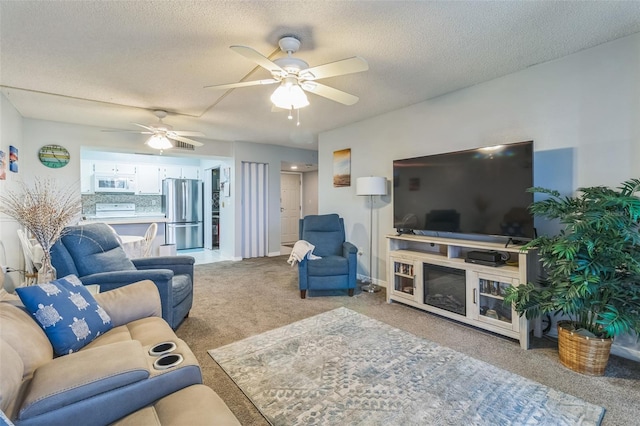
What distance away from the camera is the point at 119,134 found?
198 inches

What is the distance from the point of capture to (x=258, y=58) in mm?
1910

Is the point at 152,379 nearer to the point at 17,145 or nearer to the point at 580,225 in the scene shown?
the point at 580,225

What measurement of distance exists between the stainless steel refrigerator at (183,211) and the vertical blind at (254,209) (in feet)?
6.84

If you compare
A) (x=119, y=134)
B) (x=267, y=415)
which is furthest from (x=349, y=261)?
(x=119, y=134)

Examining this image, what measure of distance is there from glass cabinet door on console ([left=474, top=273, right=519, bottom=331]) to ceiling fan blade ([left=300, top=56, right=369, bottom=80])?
2103 millimetres

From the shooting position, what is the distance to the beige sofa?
1003 mm

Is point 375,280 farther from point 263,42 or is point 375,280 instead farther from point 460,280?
point 263,42

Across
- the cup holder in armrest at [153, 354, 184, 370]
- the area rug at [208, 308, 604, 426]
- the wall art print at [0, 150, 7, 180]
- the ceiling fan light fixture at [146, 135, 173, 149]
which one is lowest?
the area rug at [208, 308, 604, 426]

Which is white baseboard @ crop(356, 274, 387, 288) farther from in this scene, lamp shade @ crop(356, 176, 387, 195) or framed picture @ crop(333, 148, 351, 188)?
framed picture @ crop(333, 148, 351, 188)

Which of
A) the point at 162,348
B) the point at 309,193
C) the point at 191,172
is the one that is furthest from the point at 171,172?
the point at 162,348

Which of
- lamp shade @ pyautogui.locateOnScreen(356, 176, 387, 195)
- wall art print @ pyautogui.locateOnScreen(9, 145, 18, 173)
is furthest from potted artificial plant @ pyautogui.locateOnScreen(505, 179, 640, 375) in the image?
wall art print @ pyautogui.locateOnScreen(9, 145, 18, 173)

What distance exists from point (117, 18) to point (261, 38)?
97 centimetres

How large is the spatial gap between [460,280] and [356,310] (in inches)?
44.8

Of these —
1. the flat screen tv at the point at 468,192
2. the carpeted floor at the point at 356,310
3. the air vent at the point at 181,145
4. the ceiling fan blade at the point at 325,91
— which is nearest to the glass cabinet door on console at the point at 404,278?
the carpeted floor at the point at 356,310
